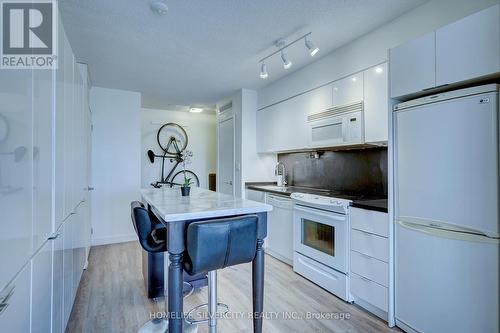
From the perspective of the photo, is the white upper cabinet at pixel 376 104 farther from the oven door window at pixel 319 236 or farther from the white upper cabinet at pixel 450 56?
the oven door window at pixel 319 236

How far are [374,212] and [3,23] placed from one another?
239cm

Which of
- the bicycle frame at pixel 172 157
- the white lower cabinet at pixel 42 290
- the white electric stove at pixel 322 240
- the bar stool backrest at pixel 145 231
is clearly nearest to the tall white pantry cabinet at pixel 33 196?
the white lower cabinet at pixel 42 290

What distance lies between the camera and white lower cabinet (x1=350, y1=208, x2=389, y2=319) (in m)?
2.05

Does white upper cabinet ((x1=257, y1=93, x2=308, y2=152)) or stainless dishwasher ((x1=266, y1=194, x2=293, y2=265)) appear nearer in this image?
stainless dishwasher ((x1=266, y1=194, x2=293, y2=265))

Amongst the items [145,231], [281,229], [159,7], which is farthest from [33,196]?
[281,229]

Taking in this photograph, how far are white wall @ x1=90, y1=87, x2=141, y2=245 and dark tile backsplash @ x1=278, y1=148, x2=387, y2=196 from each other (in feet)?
8.55

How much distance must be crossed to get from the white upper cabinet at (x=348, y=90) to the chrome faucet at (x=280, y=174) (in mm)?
1634

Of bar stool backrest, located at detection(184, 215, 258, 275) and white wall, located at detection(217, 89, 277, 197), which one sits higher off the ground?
white wall, located at detection(217, 89, 277, 197)

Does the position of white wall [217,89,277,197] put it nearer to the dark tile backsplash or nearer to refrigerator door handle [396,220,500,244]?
the dark tile backsplash

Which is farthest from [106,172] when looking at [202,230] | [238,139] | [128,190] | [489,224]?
[489,224]

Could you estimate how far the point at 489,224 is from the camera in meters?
1.45

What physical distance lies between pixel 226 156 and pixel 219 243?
346 cm

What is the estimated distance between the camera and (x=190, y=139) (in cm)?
646

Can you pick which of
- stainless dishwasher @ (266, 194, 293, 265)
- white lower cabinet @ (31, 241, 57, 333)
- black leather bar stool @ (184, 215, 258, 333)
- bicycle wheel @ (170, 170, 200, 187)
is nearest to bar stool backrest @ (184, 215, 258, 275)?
black leather bar stool @ (184, 215, 258, 333)
